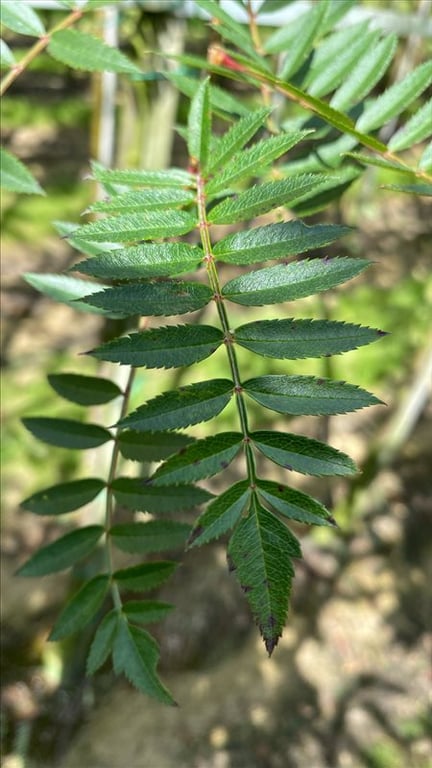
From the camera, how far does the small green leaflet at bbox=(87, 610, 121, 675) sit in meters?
0.75

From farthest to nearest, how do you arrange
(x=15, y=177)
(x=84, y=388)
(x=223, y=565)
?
(x=223, y=565), (x=84, y=388), (x=15, y=177)

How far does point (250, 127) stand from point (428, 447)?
95.9 inches

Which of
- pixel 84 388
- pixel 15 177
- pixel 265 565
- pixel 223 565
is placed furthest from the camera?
pixel 223 565

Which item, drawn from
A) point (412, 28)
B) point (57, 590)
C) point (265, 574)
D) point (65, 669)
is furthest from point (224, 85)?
point (265, 574)

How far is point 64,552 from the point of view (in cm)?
85

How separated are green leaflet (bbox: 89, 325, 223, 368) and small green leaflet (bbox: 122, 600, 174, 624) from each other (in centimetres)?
32

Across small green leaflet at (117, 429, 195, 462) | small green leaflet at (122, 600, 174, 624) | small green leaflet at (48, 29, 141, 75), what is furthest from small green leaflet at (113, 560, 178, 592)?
small green leaflet at (48, 29, 141, 75)

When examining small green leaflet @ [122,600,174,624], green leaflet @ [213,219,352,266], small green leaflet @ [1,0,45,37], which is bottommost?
small green leaflet @ [122,600,174,624]

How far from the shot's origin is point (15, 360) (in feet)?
8.86

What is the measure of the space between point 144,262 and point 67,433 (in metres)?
0.33

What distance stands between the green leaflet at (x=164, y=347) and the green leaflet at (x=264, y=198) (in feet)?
0.34

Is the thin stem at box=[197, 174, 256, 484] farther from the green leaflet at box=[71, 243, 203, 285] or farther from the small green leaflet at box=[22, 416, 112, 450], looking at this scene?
the small green leaflet at box=[22, 416, 112, 450]

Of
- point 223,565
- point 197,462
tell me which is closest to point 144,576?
point 197,462

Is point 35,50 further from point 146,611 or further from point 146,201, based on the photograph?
point 146,611
